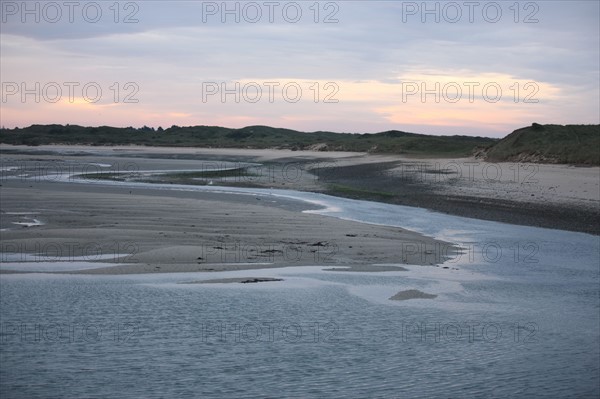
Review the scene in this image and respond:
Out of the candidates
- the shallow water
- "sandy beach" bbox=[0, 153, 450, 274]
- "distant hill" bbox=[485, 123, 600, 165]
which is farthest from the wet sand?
"distant hill" bbox=[485, 123, 600, 165]

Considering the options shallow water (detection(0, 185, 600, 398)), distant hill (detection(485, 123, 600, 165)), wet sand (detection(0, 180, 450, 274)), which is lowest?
shallow water (detection(0, 185, 600, 398))

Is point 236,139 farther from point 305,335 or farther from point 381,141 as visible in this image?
point 305,335

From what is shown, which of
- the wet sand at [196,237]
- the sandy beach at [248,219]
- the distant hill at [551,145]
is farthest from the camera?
the distant hill at [551,145]

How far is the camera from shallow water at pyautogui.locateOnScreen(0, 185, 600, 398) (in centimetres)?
645

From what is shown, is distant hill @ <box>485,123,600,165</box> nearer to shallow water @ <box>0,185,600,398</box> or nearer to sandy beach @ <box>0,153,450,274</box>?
sandy beach @ <box>0,153,450,274</box>

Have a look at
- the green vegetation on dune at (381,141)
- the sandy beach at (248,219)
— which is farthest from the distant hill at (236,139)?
the sandy beach at (248,219)

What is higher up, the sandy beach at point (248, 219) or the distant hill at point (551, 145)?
the distant hill at point (551, 145)

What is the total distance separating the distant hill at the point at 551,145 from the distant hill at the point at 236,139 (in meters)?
11.0

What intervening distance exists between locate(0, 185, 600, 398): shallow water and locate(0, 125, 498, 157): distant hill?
42821mm

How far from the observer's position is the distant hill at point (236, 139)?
59688mm

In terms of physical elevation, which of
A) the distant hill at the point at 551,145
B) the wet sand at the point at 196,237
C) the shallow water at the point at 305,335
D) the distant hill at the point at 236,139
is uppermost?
the distant hill at the point at 236,139

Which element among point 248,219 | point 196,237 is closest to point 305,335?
point 196,237

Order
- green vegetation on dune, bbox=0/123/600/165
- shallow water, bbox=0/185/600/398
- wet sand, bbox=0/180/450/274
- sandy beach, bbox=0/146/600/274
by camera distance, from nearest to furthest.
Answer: shallow water, bbox=0/185/600/398 → wet sand, bbox=0/180/450/274 → sandy beach, bbox=0/146/600/274 → green vegetation on dune, bbox=0/123/600/165

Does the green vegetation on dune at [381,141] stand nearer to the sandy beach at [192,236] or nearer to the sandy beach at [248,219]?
the sandy beach at [248,219]
